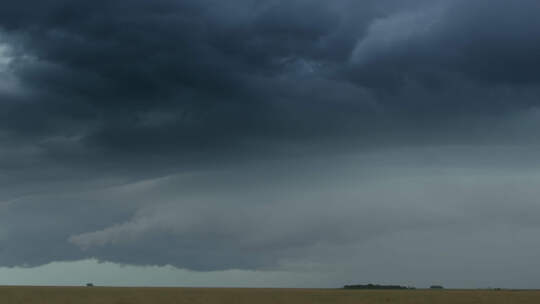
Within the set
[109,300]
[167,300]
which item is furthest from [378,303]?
[109,300]

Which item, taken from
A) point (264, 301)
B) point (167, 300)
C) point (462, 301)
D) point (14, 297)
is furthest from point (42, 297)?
point (462, 301)

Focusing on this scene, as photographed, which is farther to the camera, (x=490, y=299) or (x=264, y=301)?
(x=490, y=299)

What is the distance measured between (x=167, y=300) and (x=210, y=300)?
4.78 metres

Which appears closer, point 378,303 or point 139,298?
point 378,303

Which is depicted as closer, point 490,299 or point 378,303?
point 378,303

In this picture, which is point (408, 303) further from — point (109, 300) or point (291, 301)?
point (109, 300)

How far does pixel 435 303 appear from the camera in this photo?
→ 7388 cm

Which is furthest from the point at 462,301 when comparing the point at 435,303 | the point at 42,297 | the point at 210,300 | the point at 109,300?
the point at 42,297

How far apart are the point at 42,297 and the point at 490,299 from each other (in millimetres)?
50695

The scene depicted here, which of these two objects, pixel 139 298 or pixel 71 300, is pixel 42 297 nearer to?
pixel 71 300

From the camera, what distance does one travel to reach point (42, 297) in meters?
75.7

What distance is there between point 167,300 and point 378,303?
74.9 ft

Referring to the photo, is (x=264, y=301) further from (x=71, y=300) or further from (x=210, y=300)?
(x=71, y=300)

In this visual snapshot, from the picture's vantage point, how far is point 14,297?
74.8 m
